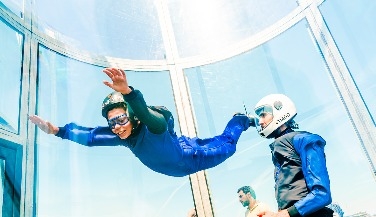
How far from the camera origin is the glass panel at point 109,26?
7.45 feet

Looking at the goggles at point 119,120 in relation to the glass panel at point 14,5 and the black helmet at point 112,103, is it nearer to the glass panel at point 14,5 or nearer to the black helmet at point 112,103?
the black helmet at point 112,103

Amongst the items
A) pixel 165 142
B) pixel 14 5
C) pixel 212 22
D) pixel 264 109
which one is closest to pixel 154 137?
pixel 165 142

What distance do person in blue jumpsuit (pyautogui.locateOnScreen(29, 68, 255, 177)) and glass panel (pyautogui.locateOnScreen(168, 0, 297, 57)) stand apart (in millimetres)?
969

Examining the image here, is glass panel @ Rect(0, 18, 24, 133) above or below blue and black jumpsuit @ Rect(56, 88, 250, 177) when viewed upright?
above

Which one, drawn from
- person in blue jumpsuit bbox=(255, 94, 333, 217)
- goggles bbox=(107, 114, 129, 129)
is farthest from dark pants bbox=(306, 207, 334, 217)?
goggles bbox=(107, 114, 129, 129)

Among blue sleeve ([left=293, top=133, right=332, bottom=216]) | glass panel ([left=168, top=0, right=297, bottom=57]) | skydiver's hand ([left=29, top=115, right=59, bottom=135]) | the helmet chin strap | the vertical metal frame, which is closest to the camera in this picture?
blue sleeve ([left=293, top=133, right=332, bottom=216])

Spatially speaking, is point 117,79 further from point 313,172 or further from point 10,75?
point 10,75

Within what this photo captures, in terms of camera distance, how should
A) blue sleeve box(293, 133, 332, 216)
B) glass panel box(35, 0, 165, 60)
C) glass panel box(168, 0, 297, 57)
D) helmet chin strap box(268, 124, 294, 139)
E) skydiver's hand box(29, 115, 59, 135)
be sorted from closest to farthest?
1. blue sleeve box(293, 133, 332, 216)
2. helmet chin strap box(268, 124, 294, 139)
3. skydiver's hand box(29, 115, 59, 135)
4. glass panel box(35, 0, 165, 60)
5. glass panel box(168, 0, 297, 57)

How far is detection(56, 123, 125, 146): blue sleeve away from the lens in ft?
5.76

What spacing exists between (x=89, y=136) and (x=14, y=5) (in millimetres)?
978

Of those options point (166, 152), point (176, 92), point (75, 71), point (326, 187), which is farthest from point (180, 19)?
point (326, 187)

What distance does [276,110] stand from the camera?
135 cm

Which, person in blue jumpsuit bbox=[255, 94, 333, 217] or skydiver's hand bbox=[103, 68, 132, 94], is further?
skydiver's hand bbox=[103, 68, 132, 94]

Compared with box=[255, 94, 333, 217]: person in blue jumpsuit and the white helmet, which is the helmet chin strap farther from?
box=[255, 94, 333, 217]: person in blue jumpsuit
